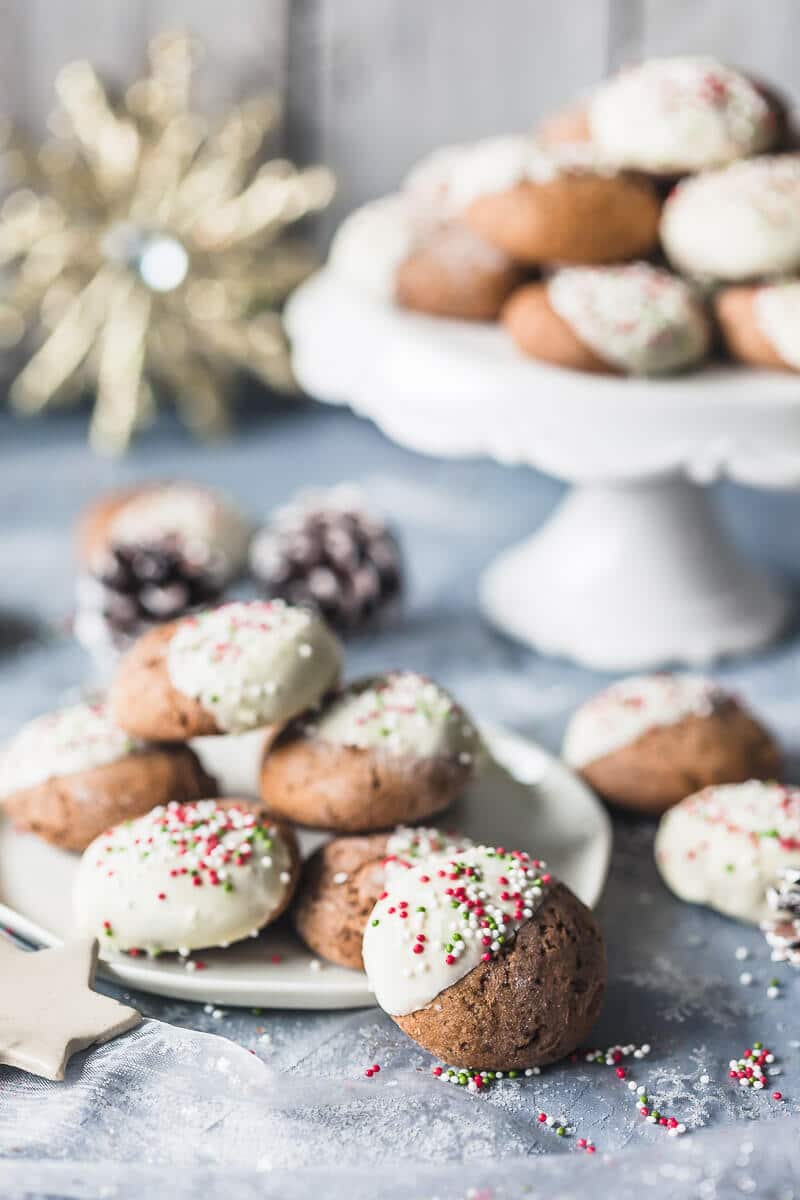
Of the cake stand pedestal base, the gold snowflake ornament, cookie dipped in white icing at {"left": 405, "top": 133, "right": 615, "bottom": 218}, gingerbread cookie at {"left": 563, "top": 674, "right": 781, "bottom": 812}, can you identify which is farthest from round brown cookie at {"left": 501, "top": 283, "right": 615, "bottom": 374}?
the gold snowflake ornament

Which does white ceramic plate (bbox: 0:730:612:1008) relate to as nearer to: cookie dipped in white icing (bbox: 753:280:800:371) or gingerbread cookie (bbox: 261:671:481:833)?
gingerbread cookie (bbox: 261:671:481:833)

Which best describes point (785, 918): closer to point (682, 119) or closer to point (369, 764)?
point (369, 764)

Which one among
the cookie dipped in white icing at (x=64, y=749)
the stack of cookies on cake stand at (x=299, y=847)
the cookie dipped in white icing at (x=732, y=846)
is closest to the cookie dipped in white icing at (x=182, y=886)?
the stack of cookies on cake stand at (x=299, y=847)

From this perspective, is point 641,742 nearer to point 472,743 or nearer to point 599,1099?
point 472,743

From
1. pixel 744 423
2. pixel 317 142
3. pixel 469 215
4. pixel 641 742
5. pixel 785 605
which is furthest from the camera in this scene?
pixel 317 142

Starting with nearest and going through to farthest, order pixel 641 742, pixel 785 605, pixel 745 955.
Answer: pixel 745 955 → pixel 641 742 → pixel 785 605

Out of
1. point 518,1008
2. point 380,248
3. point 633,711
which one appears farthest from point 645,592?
point 518,1008

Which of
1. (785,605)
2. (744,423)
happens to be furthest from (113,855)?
(785,605)
